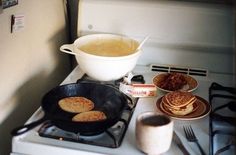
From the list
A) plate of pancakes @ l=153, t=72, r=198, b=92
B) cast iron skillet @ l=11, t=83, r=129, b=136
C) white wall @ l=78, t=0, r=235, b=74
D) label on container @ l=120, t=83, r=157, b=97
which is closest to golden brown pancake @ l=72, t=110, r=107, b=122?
cast iron skillet @ l=11, t=83, r=129, b=136

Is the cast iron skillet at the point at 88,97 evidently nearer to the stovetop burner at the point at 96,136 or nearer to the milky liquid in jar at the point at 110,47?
the stovetop burner at the point at 96,136

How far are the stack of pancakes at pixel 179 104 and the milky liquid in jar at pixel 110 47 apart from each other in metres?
0.24

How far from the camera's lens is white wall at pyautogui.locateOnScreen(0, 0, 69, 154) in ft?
3.33

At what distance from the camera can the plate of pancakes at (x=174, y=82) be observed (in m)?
1.12

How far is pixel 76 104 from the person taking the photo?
1.01 metres

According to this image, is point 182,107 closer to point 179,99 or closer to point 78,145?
point 179,99

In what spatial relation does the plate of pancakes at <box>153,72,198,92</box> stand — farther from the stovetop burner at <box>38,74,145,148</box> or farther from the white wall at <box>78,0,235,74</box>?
the stovetop burner at <box>38,74,145,148</box>

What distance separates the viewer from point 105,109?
1015 mm

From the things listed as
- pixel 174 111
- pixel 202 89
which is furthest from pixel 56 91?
pixel 202 89

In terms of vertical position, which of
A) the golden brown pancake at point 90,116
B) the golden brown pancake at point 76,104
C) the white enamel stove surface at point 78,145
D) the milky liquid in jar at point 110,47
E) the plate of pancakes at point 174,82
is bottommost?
the white enamel stove surface at point 78,145

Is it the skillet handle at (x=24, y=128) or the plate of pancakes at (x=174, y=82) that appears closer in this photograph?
the skillet handle at (x=24, y=128)

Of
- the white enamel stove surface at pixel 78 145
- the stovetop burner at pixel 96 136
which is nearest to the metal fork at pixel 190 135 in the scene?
the white enamel stove surface at pixel 78 145

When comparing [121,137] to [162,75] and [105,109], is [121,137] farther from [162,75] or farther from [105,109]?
[162,75]

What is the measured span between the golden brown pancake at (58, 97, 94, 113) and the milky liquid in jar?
179 mm
